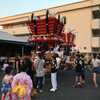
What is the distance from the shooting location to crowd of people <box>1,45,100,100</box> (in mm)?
10461

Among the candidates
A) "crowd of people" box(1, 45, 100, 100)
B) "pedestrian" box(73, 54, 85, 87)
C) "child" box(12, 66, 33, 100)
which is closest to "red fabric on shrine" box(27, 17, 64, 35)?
"crowd of people" box(1, 45, 100, 100)

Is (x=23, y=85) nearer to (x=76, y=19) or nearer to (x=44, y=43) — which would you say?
(x=44, y=43)

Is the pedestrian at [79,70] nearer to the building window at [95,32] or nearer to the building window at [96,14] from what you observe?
the building window at [96,14]

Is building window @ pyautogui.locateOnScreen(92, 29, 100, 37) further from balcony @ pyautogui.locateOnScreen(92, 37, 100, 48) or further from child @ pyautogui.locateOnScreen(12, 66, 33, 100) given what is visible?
child @ pyautogui.locateOnScreen(12, 66, 33, 100)

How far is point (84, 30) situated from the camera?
59.0m

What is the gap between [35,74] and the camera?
1852 cm

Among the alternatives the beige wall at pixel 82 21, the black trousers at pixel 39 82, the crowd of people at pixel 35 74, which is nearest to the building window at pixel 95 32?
the beige wall at pixel 82 21

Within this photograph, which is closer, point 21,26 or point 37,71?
point 37,71

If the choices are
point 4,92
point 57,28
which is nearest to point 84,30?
point 57,28

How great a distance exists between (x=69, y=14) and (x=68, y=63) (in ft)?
85.2

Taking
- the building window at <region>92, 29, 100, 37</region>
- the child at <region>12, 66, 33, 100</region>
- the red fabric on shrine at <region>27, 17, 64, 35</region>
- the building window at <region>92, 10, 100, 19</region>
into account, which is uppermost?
the building window at <region>92, 10, 100, 19</region>

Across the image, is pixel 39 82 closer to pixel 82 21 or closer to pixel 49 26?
pixel 49 26

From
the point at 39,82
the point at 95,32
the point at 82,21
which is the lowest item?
the point at 39,82

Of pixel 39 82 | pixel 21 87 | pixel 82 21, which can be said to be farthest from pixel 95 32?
pixel 21 87
